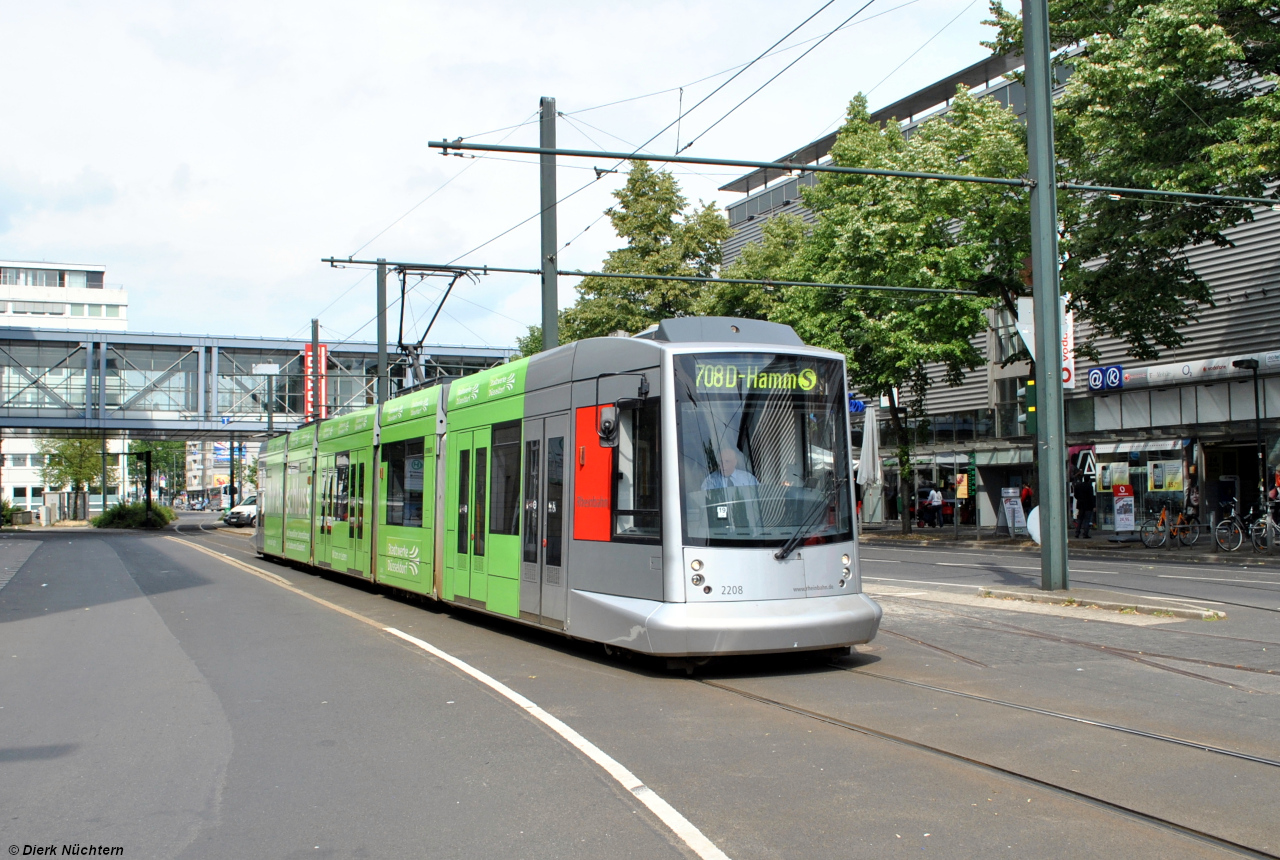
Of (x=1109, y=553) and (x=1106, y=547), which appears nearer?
(x=1109, y=553)

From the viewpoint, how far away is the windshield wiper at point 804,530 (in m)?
9.05

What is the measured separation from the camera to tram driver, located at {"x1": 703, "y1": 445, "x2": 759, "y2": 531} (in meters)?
9.00

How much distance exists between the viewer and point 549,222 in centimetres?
1894

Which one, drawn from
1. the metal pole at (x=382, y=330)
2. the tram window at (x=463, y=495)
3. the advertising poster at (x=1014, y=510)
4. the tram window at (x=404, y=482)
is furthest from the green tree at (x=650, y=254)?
the tram window at (x=463, y=495)

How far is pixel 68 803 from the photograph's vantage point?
560 cm

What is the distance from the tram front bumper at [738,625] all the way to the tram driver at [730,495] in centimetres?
64

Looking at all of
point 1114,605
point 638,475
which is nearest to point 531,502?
point 638,475

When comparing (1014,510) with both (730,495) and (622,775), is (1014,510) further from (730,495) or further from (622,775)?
(622,775)

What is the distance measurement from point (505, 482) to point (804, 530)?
13.3 feet

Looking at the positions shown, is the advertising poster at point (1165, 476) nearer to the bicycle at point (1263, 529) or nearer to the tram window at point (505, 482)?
the bicycle at point (1263, 529)

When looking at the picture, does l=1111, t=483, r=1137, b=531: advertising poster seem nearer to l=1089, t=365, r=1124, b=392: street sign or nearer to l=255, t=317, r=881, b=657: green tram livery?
l=1089, t=365, r=1124, b=392: street sign

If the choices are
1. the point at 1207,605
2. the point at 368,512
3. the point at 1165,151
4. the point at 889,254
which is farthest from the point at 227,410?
the point at 1207,605

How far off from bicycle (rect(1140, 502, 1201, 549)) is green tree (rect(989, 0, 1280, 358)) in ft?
12.7

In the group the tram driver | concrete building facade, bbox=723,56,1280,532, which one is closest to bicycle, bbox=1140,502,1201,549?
concrete building facade, bbox=723,56,1280,532
